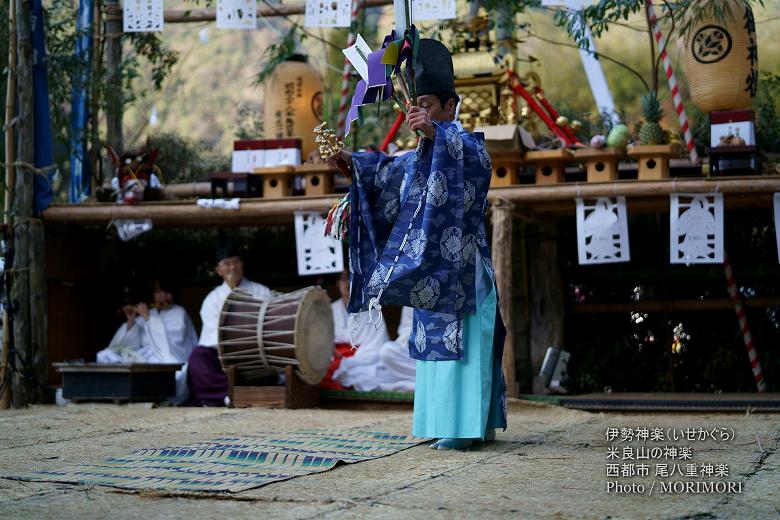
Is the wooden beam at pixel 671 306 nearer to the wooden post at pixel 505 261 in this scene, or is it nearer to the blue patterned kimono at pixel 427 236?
the wooden post at pixel 505 261

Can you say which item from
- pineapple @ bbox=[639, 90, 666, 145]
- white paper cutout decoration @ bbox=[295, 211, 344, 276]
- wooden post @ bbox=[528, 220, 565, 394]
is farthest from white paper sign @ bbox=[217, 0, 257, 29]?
pineapple @ bbox=[639, 90, 666, 145]

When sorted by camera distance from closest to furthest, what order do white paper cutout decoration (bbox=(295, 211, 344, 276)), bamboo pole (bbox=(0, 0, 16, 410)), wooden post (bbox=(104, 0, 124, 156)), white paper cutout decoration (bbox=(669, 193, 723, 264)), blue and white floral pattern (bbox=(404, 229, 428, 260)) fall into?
blue and white floral pattern (bbox=(404, 229, 428, 260)), white paper cutout decoration (bbox=(669, 193, 723, 264)), bamboo pole (bbox=(0, 0, 16, 410)), white paper cutout decoration (bbox=(295, 211, 344, 276)), wooden post (bbox=(104, 0, 124, 156))

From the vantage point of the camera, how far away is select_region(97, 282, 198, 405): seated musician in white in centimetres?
883

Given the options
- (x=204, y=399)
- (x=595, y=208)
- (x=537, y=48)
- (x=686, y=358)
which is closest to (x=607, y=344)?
(x=686, y=358)

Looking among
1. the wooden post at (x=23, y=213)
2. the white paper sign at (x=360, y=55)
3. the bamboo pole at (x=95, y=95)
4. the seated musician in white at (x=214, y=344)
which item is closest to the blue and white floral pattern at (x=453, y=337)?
the white paper sign at (x=360, y=55)

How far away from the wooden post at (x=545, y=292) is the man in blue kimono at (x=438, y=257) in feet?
11.2

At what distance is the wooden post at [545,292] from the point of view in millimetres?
8414

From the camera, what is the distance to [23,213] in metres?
8.07

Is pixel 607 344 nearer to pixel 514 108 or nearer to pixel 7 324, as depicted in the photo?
pixel 514 108

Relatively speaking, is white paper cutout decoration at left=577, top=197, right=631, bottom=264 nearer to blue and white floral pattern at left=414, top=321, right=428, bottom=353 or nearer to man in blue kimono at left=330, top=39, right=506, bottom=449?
man in blue kimono at left=330, top=39, right=506, bottom=449

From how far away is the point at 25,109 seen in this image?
796 centimetres

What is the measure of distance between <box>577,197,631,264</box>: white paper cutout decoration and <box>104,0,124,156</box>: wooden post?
4.44 m

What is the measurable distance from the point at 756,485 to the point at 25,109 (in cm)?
633

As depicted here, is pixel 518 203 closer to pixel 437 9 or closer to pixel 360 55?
pixel 437 9
